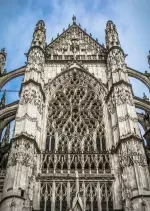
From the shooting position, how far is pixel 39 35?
71.1 feet

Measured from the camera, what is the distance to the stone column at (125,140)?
41.6 ft

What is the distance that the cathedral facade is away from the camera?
512 inches

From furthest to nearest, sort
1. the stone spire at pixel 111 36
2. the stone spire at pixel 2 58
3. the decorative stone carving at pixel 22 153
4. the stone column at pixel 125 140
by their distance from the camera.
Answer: the stone spire at pixel 111 36 → the stone spire at pixel 2 58 → the decorative stone carving at pixel 22 153 → the stone column at pixel 125 140

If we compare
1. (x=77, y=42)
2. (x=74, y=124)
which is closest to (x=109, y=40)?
(x=77, y=42)

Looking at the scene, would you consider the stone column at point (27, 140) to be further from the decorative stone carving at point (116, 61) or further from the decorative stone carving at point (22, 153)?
the decorative stone carving at point (116, 61)

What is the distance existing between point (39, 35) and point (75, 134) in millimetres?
8524

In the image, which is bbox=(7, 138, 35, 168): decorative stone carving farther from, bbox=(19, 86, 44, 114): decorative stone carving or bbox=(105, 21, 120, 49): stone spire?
bbox=(105, 21, 120, 49): stone spire

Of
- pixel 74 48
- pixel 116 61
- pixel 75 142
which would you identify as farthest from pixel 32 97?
pixel 74 48

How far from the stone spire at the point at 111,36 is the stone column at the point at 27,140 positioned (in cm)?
453

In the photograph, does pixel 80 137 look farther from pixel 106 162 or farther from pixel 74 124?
pixel 106 162

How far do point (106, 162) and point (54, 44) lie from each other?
1081cm

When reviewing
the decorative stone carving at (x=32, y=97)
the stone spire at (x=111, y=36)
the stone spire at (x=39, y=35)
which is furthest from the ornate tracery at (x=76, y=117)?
the stone spire at (x=111, y=36)

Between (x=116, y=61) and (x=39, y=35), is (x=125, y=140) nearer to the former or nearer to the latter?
(x=116, y=61)

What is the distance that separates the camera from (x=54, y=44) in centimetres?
2262
